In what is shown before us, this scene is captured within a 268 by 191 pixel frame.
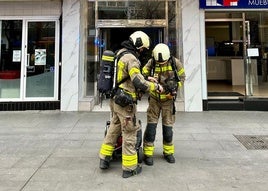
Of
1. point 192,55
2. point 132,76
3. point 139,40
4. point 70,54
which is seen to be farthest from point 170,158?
point 70,54

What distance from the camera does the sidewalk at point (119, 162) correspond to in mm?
4270

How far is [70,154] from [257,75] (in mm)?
7322

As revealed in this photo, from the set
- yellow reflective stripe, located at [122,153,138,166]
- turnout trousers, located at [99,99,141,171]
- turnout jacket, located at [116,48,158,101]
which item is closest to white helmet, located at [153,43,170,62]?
turnout jacket, located at [116,48,158,101]

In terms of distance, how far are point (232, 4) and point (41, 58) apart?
19.9 feet

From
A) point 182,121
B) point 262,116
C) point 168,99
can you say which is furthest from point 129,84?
point 262,116

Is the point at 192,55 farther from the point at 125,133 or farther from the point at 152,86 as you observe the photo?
the point at 125,133

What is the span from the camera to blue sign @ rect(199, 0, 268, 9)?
31.6ft

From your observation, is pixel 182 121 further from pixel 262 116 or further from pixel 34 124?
pixel 34 124

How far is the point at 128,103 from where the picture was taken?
454 centimetres

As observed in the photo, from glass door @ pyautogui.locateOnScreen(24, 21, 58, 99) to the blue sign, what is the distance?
4.69m

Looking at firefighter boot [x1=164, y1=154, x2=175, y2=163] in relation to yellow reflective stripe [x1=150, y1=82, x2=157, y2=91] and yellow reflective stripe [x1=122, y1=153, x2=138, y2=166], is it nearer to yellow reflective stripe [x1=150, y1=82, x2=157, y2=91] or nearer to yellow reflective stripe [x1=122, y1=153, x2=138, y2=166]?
yellow reflective stripe [x1=122, y1=153, x2=138, y2=166]

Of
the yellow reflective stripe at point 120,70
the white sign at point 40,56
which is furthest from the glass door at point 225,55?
the yellow reflective stripe at point 120,70

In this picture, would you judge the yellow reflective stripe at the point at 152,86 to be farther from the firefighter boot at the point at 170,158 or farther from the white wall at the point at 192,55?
the white wall at the point at 192,55

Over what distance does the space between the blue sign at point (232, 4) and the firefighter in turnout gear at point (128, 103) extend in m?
5.59
